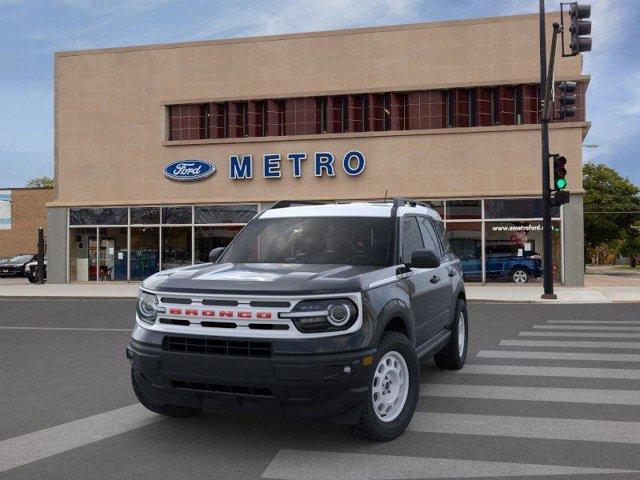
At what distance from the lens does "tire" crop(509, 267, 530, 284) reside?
79.7 ft

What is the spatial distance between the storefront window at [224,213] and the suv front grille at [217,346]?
22393 millimetres

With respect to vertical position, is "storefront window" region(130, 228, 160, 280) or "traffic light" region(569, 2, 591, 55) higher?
"traffic light" region(569, 2, 591, 55)

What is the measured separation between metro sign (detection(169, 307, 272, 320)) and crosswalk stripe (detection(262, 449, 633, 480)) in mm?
998

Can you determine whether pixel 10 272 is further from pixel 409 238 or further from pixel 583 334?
pixel 409 238

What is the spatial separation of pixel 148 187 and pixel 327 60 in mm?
9385

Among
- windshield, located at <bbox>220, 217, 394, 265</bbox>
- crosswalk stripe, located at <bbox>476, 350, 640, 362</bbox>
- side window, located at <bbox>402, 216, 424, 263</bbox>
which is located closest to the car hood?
windshield, located at <bbox>220, 217, 394, 265</bbox>

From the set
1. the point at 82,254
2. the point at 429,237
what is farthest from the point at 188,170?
the point at 429,237

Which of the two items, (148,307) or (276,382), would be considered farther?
(148,307)

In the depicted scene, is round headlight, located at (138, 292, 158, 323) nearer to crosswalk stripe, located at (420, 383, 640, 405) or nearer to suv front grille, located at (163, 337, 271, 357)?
suv front grille, located at (163, 337, 271, 357)

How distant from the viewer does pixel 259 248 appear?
599 centimetres

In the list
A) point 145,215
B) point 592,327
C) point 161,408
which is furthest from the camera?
point 145,215

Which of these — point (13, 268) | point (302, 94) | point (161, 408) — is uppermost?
point (302, 94)

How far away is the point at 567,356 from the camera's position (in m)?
8.62

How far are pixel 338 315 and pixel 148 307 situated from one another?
1486mm
